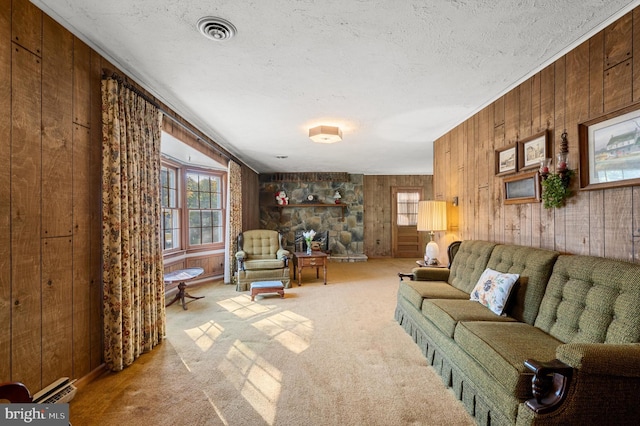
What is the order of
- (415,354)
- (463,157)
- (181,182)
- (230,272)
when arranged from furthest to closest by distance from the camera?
1. (230,272)
2. (181,182)
3. (463,157)
4. (415,354)

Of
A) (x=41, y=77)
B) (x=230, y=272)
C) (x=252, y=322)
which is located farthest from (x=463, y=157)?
(x=230, y=272)

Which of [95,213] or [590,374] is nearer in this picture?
[590,374]

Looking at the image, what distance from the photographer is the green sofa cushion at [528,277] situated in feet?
7.12

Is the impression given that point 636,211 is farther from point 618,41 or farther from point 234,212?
point 234,212

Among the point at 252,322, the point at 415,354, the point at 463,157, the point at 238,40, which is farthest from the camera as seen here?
the point at 463,157

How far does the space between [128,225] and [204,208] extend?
3.42 meters

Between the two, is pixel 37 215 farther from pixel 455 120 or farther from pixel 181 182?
pixel 455 120

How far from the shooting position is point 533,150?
2.58m

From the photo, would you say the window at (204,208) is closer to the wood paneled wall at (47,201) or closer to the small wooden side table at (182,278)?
the small wooden side table at (182,278)

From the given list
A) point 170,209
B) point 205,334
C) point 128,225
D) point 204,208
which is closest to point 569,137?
point 128,225

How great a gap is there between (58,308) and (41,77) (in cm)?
144

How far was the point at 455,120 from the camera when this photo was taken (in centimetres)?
379

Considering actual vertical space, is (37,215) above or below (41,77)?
below

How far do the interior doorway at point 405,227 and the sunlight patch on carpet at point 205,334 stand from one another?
6191mm
